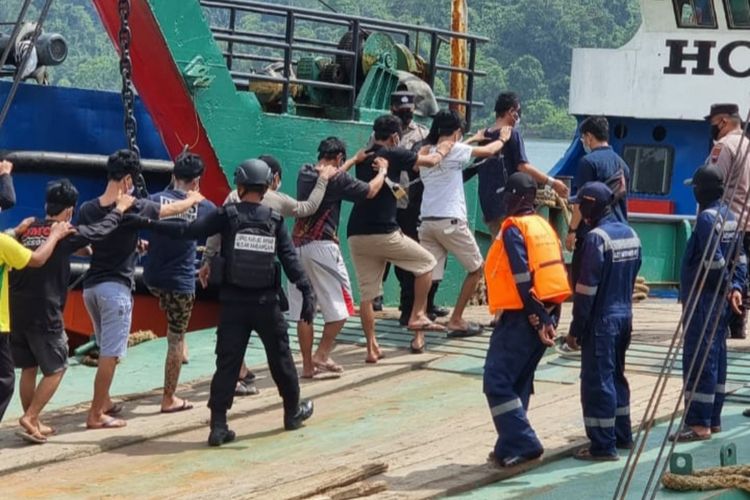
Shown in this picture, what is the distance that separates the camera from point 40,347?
891cm

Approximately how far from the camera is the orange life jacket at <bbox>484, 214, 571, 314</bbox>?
28.0ft

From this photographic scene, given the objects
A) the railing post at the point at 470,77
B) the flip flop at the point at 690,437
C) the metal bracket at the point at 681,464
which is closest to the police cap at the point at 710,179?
the flip flop at the point at 690,437

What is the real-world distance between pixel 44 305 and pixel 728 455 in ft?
11.9

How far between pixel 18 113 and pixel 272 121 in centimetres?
207

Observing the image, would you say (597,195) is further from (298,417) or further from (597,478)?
(298,417)

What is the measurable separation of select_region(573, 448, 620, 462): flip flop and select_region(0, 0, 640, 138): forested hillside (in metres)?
48.0

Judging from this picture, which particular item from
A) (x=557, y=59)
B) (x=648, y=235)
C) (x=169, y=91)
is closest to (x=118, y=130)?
(x=169, y=91)

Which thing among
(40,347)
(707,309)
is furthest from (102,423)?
(707,309)

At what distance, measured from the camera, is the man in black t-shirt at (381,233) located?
11172 mm

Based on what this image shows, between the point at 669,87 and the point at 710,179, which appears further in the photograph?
the point at 669,87

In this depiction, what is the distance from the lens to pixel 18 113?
41.1ft

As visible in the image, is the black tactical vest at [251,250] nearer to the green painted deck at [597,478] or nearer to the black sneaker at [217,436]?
the black sneaker at [217,436]

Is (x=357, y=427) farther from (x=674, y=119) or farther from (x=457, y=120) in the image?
(x=674, y=119)

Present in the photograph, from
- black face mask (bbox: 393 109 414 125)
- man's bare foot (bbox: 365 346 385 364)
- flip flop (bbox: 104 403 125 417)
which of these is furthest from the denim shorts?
black face mask (bbox: 393 109 414 125)
